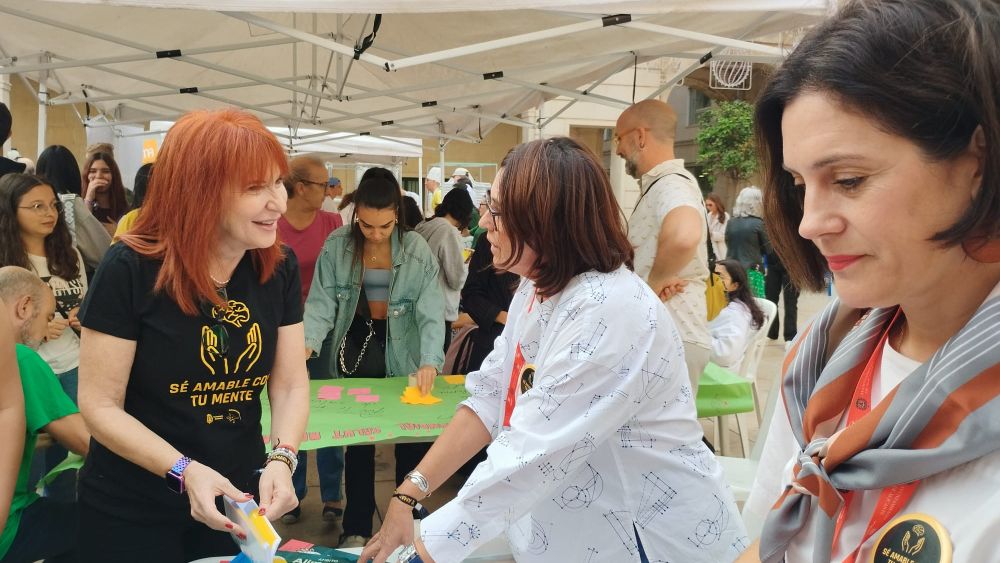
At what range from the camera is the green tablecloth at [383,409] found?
2.94 metres

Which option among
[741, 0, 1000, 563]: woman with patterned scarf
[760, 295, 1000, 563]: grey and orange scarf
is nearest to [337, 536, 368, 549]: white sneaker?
[760, 295, 1000, 563]: grey and orange scarf

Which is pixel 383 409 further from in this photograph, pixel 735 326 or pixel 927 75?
pixel 927 75

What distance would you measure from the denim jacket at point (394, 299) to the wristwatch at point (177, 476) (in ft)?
6.90

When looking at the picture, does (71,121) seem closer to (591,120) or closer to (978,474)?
(591,120)

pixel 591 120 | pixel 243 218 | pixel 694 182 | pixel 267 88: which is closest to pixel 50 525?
pixel 243 218

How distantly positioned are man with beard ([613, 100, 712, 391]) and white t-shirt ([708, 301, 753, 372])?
2.36 ft

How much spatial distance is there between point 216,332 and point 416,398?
1.74 metres

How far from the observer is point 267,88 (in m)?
7.62

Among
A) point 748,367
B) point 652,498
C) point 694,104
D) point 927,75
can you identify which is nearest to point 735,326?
point 748,367

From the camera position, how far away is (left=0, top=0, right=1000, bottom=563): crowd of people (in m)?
0.72

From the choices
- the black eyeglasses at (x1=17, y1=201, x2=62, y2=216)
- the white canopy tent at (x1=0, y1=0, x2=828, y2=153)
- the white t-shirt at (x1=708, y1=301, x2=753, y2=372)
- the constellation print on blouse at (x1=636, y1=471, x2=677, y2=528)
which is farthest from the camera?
the white t-shirt at (x1=708, y1=301, x2=753, y2=372)

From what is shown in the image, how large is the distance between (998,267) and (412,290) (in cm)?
323

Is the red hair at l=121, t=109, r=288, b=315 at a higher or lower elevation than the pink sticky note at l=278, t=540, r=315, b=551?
higher

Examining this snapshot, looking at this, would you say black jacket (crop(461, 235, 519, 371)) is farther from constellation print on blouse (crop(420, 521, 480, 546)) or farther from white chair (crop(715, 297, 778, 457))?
constellation print on blouse (crop(420, 521, 480, 546))
